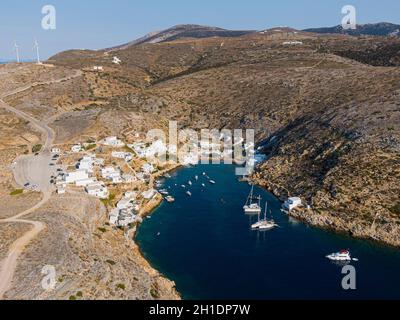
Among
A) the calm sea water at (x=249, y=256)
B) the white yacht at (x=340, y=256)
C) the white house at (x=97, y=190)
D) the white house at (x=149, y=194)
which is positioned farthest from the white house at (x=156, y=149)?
the white yacht at (x=340, y=256)

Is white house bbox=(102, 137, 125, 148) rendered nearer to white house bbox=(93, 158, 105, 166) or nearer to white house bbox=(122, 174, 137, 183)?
white house bbox=(93, 158, 105, 166)

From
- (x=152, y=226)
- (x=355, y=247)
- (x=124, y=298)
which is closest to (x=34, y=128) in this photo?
(x=152, y=226)

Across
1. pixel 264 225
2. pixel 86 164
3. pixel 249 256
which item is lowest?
pixel 249 256

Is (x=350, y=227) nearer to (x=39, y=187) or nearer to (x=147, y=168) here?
(x=147, y=168)

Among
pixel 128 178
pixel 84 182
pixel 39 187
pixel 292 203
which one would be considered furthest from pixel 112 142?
pixel 292 203

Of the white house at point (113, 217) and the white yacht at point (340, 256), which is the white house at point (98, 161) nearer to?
the white house at point (113, 217)

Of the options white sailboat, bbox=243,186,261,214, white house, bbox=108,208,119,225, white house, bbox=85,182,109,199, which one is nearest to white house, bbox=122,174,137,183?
white house, bbox=85,182,109,199
